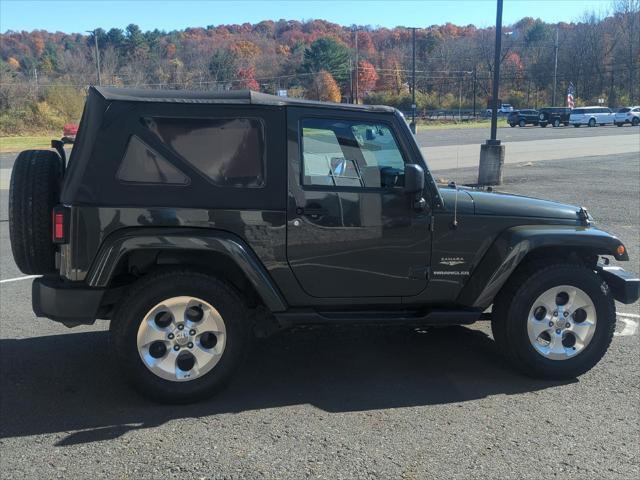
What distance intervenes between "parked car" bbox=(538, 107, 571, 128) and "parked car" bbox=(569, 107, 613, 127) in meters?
1.29

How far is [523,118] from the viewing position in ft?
208

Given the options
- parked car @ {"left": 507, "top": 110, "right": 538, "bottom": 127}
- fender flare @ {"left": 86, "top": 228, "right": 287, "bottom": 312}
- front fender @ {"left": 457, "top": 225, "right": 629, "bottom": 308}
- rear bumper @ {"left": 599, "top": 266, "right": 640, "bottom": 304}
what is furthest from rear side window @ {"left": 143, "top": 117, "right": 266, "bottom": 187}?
parked car @ {"left": 507, "top": 110, "right": 538, "bottom": 127}

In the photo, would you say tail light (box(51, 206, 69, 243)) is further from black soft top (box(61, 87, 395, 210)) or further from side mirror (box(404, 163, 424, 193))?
side mirror (box(404, 163, 424, 193))

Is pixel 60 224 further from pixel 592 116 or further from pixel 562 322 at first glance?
pixel 592 116

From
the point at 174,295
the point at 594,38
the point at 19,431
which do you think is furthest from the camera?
the point at 594,38

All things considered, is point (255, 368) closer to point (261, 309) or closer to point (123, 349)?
point (261, 309)

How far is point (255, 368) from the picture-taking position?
4.56m

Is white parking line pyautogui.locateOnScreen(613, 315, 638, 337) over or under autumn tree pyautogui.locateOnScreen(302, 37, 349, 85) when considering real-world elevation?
under

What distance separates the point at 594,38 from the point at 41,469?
110179 mm

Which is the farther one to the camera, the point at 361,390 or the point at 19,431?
the point at 361,390

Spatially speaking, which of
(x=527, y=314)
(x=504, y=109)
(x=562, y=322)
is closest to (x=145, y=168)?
(x=527, y=314)

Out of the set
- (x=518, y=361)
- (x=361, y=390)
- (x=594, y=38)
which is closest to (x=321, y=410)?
(x=361, y=390)

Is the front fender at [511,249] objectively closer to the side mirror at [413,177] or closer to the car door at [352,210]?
the car door at [352,210]

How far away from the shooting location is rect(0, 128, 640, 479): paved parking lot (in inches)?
126
